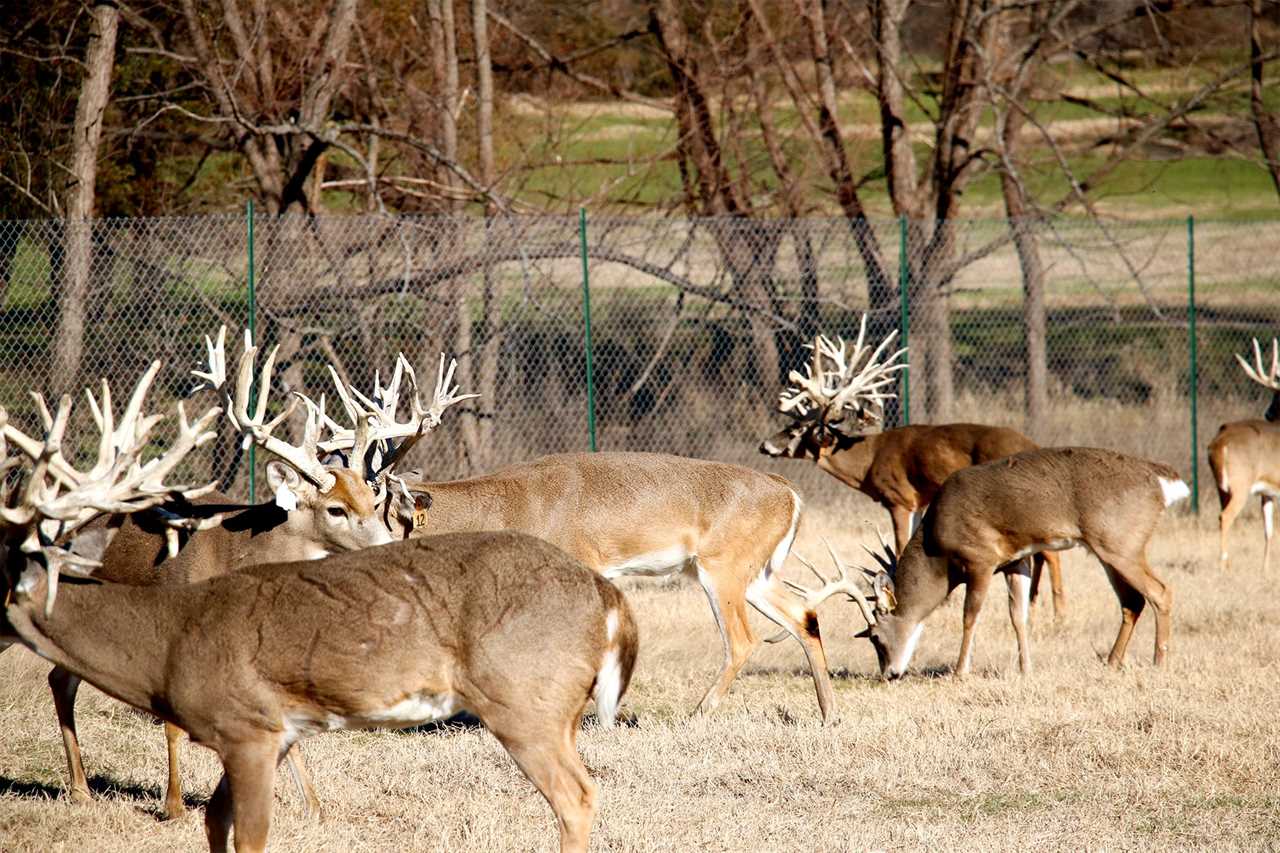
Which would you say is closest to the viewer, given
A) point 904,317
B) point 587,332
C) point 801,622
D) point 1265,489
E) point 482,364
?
point 801,622

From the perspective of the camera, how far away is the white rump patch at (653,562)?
27.8 feet

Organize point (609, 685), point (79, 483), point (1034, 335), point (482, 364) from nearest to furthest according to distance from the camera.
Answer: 1. point (609, 685)
2. point (79, 483)
3. point (482, 364)
4. point (1034, 335)

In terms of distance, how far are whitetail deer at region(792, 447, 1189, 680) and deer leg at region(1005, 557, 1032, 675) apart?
14 mm

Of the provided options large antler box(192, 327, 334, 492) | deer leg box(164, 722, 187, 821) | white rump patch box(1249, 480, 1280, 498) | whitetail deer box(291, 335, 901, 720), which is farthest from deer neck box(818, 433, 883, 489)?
deer leg box(164, 722, 187, 821)

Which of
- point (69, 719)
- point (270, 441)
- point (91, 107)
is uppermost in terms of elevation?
point (91, 107)

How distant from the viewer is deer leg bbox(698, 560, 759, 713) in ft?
27.9

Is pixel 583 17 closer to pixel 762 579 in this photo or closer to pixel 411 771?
pixel 762 579

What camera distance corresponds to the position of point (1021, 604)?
31.3 feet

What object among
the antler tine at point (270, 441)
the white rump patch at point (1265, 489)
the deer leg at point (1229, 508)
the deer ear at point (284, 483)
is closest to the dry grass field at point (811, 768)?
the deer ear at point (284, 483)

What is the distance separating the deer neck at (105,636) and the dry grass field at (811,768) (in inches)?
43.7

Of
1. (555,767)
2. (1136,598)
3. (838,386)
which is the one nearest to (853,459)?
(838,386)

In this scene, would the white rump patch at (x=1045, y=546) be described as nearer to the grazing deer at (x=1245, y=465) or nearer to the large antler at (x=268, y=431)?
the grazing deer at (x=1245, y=465)

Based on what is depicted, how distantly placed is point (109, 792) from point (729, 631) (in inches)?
132

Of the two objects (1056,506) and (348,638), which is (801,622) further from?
(348,638)
